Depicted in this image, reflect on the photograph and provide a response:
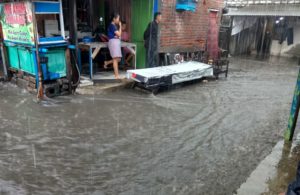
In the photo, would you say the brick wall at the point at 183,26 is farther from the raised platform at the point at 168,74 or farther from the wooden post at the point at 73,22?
the wooden post at the point at 73,22

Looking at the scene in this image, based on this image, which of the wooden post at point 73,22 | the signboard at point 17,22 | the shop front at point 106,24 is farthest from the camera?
the shop front at point 106,24

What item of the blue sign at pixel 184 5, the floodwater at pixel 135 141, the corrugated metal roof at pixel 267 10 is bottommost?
the floodwater at pixel 135 141

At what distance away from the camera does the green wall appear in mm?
9555

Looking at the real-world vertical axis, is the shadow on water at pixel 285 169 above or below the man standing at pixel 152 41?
below

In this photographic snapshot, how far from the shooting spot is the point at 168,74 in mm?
8586

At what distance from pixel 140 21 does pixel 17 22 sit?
4210 millimetres

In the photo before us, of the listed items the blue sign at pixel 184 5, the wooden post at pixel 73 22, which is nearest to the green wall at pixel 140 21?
the blue sign at pixel 184 5

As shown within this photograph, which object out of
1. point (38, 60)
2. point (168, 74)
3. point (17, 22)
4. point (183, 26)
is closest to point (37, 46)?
point (38, 60)

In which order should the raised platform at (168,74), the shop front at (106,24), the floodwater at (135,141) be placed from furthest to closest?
the shop front at (106,24) < the raised platform at (168,74) < the floodwater at (135,141)

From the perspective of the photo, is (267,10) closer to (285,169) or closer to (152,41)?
(152,41)

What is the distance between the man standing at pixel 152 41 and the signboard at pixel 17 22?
12.8 ft

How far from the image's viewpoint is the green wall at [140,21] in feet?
31.3

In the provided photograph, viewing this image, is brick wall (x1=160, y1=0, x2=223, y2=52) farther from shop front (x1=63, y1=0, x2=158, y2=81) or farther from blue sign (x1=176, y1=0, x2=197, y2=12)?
shop front (x1=63, y1=0, x2=158, y2=81)

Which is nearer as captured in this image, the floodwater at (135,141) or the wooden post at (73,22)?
the floodwater at (135,141)
